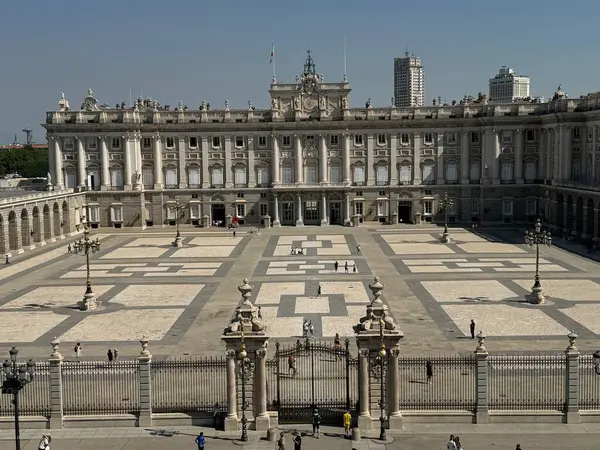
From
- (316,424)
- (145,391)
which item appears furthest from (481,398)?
(145,391)

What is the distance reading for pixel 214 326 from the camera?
142ft

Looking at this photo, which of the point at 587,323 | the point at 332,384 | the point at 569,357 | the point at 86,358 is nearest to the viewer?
the point at 569,357

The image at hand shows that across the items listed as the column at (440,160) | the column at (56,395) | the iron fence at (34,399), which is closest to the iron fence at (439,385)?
the column at (56,395)

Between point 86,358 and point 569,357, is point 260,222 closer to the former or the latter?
point 86,358

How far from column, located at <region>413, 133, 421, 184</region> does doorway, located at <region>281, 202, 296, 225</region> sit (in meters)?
16.5

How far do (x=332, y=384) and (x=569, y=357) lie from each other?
30.0 ft

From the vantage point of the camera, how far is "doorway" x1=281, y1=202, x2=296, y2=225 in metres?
99.1

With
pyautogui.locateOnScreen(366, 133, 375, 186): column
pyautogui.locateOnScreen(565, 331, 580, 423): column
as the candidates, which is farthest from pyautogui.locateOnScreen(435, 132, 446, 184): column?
pyautogui.locateOnScreen(565, 331, 580, 423): column

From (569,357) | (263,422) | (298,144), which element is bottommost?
(263,422)

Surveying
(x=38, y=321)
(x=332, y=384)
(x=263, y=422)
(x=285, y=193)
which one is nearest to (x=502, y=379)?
(x=332, y=384)

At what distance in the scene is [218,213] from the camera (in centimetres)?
10038

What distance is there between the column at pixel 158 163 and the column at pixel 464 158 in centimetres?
3895

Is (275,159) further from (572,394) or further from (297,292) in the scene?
(572,394)

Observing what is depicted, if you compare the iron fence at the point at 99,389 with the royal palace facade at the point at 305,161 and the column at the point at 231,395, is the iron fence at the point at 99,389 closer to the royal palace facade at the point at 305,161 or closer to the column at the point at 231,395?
the column at the point at 231,395
